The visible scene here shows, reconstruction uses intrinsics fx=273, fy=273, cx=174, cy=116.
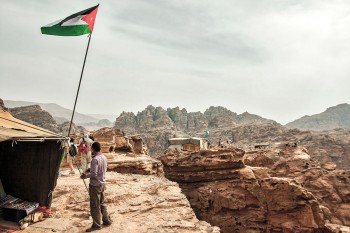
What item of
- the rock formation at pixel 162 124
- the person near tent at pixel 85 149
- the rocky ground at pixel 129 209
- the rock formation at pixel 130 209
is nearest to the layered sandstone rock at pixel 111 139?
the person near tent at pixel 85 149

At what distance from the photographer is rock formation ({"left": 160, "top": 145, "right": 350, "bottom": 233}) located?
23.1 m

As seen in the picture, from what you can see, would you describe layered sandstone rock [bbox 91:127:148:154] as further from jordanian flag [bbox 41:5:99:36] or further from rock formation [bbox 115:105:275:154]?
rock formation [bbox 115:105:275:154]

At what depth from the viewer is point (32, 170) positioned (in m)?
8.12

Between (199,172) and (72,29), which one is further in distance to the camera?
(199,172)

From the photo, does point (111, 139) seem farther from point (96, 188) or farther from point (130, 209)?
A: point (96, 188)

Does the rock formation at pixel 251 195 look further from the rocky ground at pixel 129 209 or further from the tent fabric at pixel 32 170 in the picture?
the tent fabric at pixel 32 170

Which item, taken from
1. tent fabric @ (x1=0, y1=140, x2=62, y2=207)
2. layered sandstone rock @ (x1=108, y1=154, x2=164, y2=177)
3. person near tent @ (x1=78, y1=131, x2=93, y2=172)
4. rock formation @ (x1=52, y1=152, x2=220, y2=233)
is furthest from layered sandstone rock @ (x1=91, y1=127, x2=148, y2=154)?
tent fabric @ (x1=0, y1=140, x2=62, y2=207)

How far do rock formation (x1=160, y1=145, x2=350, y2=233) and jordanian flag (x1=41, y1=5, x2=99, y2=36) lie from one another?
63.9 feet

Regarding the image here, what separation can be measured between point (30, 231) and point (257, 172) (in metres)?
23.2

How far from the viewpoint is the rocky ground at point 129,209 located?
24.3 feet

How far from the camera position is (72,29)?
9.61 m

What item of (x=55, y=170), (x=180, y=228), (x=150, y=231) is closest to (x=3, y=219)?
(x=55, y=170)

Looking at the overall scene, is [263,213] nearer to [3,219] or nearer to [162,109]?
[3,219]

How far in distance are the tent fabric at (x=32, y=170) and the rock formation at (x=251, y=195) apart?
739 inches
